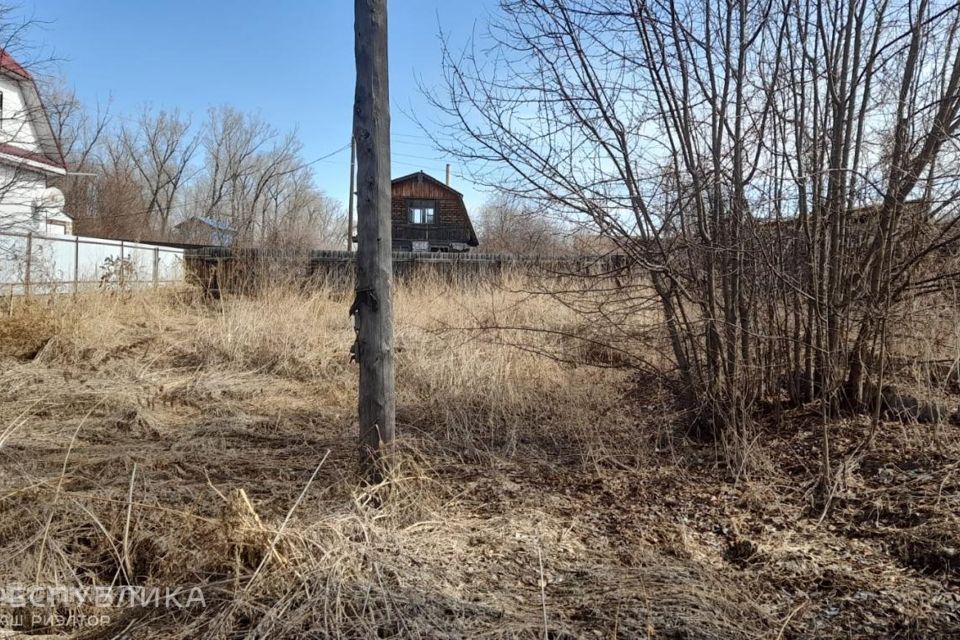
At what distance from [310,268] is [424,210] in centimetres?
1956

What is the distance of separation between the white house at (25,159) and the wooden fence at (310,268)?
2847mm

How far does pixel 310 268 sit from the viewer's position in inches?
465

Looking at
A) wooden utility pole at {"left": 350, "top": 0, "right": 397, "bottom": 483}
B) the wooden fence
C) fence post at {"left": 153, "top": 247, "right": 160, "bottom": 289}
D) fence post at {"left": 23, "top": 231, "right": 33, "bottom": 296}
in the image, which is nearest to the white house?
fence post at {"left": 23, "top": 231, "right": 33, "bottom": 296}

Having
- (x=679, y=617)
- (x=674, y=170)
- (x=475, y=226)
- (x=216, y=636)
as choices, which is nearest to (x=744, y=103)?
(x=674, y=170)

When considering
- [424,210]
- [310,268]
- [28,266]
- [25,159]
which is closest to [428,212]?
[424,210]

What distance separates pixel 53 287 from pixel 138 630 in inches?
332

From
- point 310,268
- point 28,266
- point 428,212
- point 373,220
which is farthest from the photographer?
point 428,212

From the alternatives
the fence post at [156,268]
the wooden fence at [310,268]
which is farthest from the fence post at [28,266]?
the wooden fence at [310,268]

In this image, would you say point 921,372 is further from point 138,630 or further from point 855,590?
point 138,630

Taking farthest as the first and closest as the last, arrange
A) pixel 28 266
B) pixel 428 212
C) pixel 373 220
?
pixel 428 212 → pixel 28 266 → pixel 373 220

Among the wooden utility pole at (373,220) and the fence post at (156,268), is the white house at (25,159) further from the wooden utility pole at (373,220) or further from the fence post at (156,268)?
the wooden utility pole at (373,220)

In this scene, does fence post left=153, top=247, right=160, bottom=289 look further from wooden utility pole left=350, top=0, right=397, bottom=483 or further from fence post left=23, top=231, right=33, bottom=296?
wooden utility pole left=350, top=0, right=397, bottom=483

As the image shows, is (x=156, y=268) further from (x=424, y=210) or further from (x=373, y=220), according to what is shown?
(x=424, y=210)

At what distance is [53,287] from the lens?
8195 millimetres
